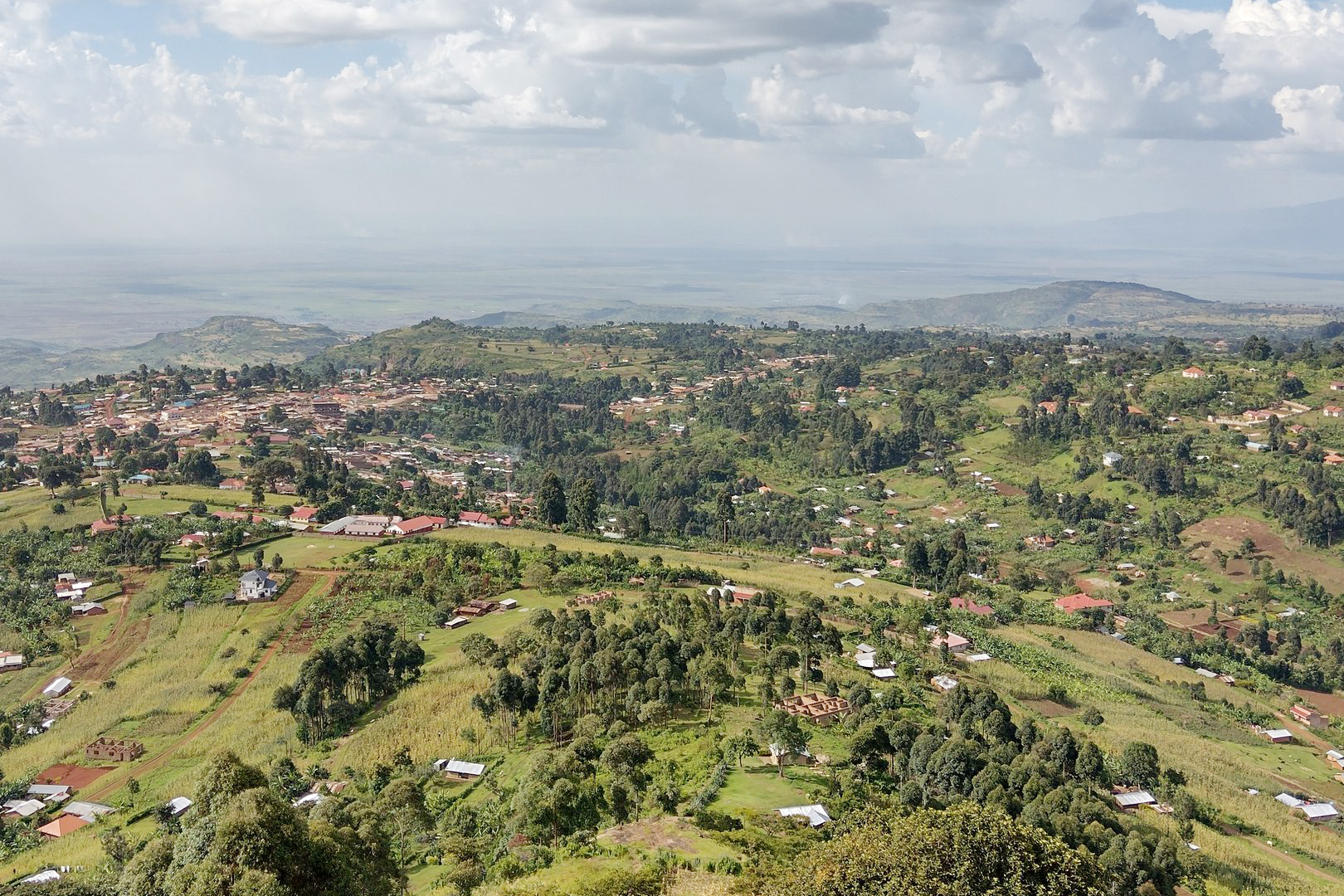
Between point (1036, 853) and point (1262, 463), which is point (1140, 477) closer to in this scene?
point (1262, 463)

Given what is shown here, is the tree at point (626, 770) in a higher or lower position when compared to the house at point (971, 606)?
higher

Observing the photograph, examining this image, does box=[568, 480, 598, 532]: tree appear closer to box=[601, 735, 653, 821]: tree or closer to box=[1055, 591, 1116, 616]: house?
box=[1055, 591, 1116, 616]: house

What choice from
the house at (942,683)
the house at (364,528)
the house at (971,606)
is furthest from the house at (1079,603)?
the house at (364,528)

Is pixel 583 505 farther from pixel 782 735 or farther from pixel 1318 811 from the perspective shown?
pixel 1318 811

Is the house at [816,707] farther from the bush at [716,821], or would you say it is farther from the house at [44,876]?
the house at [44,876]

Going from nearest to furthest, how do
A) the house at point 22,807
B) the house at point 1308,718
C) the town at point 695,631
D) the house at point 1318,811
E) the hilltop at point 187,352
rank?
the town at point 695,631 → the house at point 22,807 → the house at point 1318,811 → the house at point 1308,718 → the hilltop at point 187,352

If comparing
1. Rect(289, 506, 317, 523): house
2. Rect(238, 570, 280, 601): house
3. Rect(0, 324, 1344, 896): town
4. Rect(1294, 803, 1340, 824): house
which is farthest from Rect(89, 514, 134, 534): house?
Rect(1294, 803, 1340, 824): house

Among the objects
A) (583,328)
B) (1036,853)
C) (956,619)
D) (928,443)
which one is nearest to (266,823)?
(1036,853)
